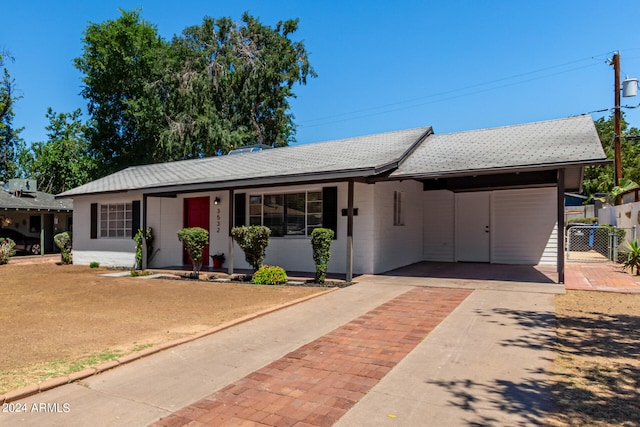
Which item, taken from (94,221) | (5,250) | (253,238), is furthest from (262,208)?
(5,250)

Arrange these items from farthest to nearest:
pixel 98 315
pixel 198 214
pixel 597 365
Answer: pixel 198 214
pixel 98 315
pixel 597 365

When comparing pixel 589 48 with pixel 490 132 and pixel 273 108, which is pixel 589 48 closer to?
pixel 490 132

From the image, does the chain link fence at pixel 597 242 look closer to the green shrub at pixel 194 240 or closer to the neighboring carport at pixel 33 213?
the green shrub at pixel 194 240

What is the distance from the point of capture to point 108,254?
15.3 metres

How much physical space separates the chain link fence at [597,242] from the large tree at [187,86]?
64.8 feet

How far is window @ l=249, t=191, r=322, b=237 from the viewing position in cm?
1124

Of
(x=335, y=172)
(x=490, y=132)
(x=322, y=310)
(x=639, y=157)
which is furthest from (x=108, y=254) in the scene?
(x=639, y=157)

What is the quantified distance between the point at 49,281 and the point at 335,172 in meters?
8.78

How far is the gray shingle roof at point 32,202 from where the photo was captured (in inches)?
789

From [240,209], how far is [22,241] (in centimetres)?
1586

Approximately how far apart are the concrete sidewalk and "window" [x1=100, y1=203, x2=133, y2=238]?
1094cm

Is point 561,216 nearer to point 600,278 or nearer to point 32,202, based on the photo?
point 600,278

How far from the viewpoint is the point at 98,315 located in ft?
21.9

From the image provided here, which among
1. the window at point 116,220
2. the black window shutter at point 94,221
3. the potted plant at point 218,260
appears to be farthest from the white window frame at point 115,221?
the potted plant at point 218,260
